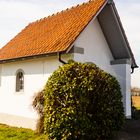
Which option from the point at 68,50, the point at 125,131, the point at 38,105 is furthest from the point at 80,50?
the point at 125,131

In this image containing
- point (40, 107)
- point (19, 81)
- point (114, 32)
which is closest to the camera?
point (40, 107)

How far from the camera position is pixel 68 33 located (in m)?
15.9

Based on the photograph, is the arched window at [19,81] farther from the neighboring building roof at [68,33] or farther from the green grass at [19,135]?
the green grass at [19,135]

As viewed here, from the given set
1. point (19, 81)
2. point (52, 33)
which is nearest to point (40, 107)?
point (19, 81)

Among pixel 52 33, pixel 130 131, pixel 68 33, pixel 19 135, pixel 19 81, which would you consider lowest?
pixel 19 135

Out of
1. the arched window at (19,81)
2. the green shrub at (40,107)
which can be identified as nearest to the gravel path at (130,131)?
the green shrub at (40,107)

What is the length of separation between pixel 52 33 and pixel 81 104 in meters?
7.12

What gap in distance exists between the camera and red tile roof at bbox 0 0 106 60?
15.6 m

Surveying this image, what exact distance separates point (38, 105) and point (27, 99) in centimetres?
248

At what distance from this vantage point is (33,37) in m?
19.6

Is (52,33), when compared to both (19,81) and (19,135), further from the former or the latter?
(19,135)

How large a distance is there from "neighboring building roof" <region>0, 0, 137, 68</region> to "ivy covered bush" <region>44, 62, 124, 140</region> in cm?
249

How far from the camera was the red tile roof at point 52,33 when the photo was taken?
15.6m

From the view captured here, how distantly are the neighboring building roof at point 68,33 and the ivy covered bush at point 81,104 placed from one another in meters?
2.49
